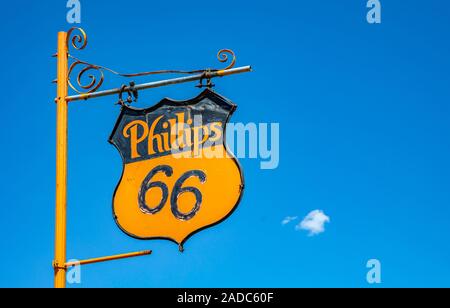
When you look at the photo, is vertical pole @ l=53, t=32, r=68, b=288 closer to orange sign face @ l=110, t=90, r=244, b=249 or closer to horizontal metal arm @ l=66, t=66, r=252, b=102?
horizontal metal arm @ l=66, t=66, r=252, b=102

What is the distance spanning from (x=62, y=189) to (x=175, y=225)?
1.22 metres

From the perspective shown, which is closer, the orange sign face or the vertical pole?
the orange sign face

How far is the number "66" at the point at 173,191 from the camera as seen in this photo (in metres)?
6.67

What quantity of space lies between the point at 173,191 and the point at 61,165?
121 cm

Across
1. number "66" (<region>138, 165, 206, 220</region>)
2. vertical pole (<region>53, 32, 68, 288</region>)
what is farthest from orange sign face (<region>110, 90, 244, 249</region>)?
vertical pole (<region>53, 32, 68, 288</region>)

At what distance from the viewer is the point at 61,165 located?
7.36m

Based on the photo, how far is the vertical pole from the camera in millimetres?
7086

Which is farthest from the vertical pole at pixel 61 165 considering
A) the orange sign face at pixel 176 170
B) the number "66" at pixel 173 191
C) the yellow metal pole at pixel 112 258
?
the number "66" at pixel 173 191

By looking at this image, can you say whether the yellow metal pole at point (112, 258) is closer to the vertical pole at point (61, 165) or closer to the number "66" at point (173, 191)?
the vertical pole at point (61, 165)

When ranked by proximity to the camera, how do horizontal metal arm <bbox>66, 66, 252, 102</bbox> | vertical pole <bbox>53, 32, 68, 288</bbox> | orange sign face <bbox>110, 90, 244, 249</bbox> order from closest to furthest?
orange sign face <bbox>110, 90, 244, 249</bbox>
horizontal metal arm <bbox>66, 66, 252, 102</bbox>
vertical pole <bbox>53, 32, 68, 288</bbox>

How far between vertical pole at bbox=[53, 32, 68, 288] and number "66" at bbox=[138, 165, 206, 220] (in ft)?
2.51

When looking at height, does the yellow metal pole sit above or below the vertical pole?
below

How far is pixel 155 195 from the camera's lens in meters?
6.93
